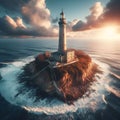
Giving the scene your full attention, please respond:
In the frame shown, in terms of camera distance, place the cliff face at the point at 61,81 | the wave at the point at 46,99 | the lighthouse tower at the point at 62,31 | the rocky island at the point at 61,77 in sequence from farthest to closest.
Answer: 1. the lighthouse tower at the point at 62,31
2. the rocky island at the point at 61,77
3. the cliff face at the point at 61,81
4. the wave at the point at 46,99

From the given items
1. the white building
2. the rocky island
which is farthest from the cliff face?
the white building

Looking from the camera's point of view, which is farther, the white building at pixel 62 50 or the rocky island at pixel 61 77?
the white building at pixel 62 50

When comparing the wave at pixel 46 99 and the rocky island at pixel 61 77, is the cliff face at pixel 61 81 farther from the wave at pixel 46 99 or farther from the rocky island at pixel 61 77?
the wave at pixel 46 99

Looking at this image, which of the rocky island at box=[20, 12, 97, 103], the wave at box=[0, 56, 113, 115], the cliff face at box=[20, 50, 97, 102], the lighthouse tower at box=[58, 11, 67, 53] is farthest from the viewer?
the lighthouse tower at box=[58, 11, 67, 53]

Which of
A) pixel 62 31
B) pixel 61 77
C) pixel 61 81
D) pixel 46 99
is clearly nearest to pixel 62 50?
pixel 62 31

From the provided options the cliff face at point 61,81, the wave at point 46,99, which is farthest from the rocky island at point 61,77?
the wave at point 46,99

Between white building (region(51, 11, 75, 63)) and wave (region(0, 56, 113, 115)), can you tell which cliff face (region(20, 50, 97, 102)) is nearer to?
wave (region(0, 56, 113, 115))

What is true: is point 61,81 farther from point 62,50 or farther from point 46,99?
point 62,50

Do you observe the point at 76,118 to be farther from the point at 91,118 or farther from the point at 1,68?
the point at 1,68
